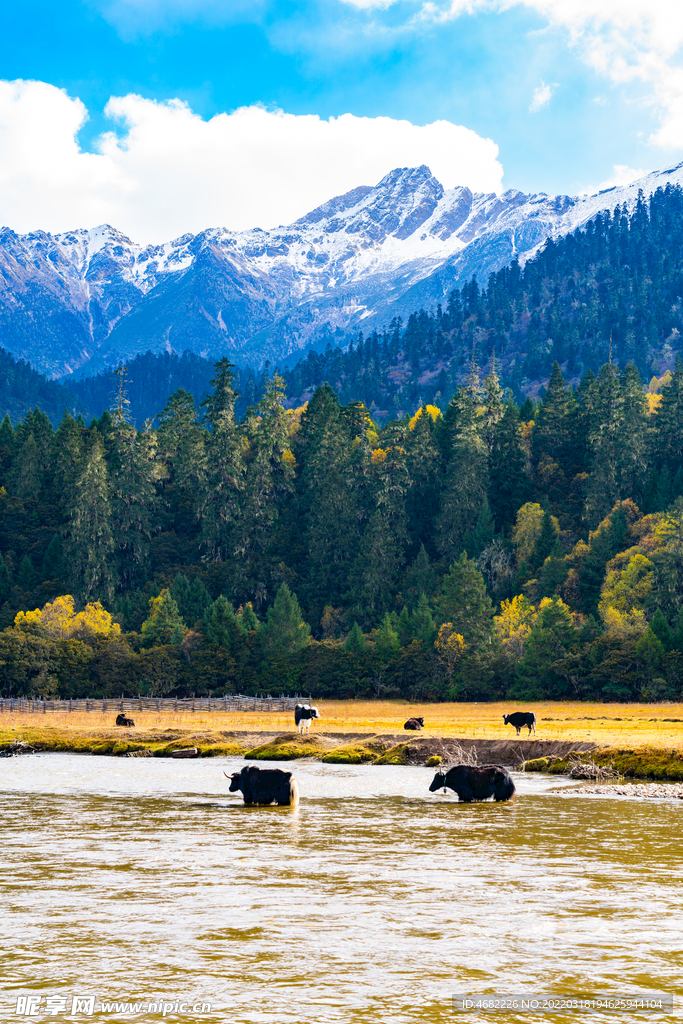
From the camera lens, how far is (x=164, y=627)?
122 metres

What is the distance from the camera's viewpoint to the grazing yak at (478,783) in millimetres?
34875

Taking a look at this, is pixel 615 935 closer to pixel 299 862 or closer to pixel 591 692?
pixel 299 862

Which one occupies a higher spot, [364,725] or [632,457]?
[632,457]

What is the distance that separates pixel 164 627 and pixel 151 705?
24167 millimetres

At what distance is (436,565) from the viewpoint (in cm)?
15450

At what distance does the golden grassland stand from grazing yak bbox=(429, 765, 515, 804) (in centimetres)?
1206

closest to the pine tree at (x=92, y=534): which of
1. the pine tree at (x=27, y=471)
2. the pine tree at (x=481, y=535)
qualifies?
the pine tree at (x=27, y=471)

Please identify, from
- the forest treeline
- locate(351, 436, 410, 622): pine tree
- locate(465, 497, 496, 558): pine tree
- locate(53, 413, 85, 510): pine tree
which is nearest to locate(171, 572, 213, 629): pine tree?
the forest treeline

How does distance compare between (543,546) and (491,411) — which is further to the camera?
(491,411)

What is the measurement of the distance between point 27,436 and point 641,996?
17980 cm

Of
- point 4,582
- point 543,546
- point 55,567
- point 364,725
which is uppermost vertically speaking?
point 543,546

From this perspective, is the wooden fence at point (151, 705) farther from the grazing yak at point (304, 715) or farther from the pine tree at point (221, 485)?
the pine tree at point (221, 485)

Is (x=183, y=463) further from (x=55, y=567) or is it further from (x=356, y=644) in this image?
(x=356, y=644)

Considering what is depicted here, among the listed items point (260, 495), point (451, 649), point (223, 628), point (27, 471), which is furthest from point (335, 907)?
point (27, 471)
